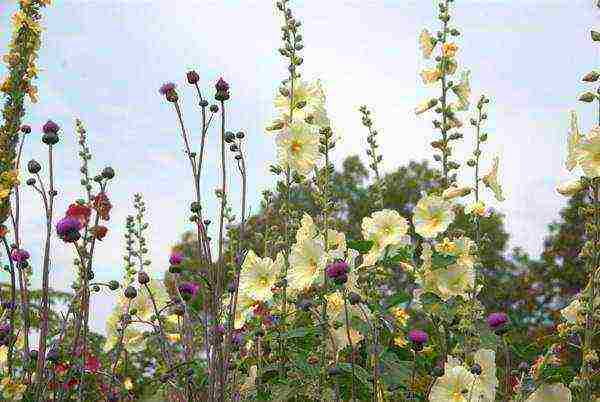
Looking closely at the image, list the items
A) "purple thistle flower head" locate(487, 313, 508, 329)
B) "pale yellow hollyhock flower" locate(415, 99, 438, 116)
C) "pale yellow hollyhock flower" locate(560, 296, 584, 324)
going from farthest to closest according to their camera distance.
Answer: "pale yellow hollyhock flower" locate(415, 99, 438, 116), "purple thistle flower head" locate(487, 313, 508, 329), "pale yellow hollyhock flower" locate(560, 296, 584, 324)

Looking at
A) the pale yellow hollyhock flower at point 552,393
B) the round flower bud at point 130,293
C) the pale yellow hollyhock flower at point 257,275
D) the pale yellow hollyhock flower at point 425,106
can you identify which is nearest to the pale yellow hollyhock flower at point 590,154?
the pale yellow hollyhock flower at point 552,393

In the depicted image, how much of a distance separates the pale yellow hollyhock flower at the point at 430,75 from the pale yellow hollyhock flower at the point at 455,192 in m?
0.66

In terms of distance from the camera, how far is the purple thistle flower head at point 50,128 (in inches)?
152

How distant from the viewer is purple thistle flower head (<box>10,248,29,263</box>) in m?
4.08

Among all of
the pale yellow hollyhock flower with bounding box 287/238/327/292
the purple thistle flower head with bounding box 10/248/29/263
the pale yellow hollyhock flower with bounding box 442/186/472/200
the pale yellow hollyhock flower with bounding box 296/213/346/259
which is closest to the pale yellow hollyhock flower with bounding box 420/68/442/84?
the pale yellow hollyhock flower with bounding box 442/186/472/200

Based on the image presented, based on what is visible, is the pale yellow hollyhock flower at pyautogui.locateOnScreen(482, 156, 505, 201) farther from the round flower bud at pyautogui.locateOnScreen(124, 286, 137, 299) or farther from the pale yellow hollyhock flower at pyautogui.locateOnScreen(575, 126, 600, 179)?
the round flower bud at pyautogui.locateOnScreen(124, 286, 137, 299)

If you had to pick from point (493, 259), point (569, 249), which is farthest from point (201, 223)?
point (493, 259)

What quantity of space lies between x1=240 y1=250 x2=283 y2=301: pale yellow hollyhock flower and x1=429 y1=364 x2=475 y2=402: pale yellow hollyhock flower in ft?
2.92

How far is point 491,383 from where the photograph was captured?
342 centimetres

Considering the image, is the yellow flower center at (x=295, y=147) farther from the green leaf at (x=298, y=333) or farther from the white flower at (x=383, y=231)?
the green leaf at (x=298, y=333)

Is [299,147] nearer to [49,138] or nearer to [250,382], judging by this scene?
[49,138]

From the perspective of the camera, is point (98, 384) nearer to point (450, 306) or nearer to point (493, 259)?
point (450, 306)

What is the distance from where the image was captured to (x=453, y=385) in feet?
11.0

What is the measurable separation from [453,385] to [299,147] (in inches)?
46.1
